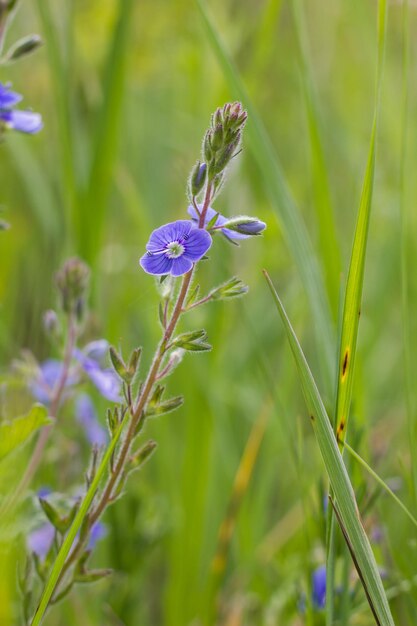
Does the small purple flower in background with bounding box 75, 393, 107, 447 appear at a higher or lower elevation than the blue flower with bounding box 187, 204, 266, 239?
lower

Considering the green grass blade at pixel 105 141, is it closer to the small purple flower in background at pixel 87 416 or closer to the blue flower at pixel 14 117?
the small purple flower in background at pixel 87 416

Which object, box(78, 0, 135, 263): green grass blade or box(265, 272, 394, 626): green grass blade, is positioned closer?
box(265, 272, 394, 626): green grass blade

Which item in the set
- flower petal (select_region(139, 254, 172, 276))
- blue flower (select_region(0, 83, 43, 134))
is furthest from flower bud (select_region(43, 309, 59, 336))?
flower petal (select_region(139, 254, 172, 276))

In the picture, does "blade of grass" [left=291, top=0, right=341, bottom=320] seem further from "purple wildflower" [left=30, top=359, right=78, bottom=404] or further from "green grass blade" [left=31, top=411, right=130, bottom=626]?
"green grass blade" [left=31, top=411, right=130, bottom=626]

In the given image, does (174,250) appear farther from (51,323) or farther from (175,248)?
(51,323)

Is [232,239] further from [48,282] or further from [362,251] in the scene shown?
[48,282]

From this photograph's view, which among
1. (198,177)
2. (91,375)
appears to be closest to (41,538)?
(91,375)

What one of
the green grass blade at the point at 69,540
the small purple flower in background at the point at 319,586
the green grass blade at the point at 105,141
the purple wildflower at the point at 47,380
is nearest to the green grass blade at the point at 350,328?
the green grass blade at the point at 69,540
